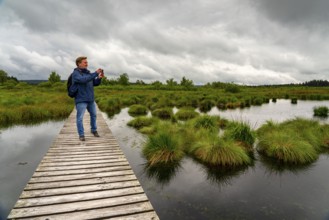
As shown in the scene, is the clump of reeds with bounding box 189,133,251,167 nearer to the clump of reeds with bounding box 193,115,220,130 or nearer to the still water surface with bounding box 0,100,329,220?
the still water surface with bounding box 0,100,329,220

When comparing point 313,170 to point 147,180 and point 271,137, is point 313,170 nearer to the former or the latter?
point 271,137

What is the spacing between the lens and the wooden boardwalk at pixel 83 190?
3.34 meters

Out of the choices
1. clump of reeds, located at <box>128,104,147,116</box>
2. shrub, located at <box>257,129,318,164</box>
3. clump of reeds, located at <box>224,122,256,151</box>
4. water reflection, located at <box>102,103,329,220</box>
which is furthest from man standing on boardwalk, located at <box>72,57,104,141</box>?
clump of reeds, located at <box>128,104,147,116</box>

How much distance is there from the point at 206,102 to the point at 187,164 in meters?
20.7

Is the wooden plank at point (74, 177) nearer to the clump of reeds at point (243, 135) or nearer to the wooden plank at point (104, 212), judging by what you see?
the wooden plank at point (104, 212)

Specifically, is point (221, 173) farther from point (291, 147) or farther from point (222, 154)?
point (291, 147)

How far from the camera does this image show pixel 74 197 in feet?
12.4

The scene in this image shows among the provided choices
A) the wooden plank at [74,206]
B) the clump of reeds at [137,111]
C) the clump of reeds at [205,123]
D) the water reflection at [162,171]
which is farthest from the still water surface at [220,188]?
the clump of reeds at [137,111]

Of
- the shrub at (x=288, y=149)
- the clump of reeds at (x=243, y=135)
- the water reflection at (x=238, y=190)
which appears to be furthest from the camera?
the clump of reeds at (x=243, y=135)

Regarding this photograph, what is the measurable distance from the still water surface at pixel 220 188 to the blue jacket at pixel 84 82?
2955mm

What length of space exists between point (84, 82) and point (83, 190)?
3.49 meters

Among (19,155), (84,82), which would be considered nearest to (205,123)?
(84,82)

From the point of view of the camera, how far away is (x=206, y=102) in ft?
92.0

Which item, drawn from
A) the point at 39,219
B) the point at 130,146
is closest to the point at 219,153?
the point at 130,146
